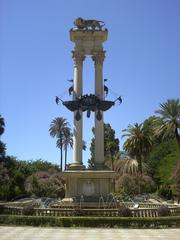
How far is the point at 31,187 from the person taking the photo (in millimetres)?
70000

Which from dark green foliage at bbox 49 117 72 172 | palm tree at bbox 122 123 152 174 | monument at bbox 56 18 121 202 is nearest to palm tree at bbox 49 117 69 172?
dark green foliage at bbox 49 117 72 172

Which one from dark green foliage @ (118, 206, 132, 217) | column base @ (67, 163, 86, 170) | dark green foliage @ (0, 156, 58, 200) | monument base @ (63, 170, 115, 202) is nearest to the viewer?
dark green foliage @ (118, 206, 132, 217)

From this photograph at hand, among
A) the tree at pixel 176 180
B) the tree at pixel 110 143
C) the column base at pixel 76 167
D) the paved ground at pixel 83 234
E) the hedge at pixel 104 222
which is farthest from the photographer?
the tree at pixel 110 143

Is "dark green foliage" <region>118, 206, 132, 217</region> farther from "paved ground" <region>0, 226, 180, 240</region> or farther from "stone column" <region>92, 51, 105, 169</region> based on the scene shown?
"stone column" <region>92, 51, 105, 169</region>

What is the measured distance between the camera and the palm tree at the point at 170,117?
6481 centimetres

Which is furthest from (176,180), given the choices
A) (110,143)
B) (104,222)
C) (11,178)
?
(110,143)

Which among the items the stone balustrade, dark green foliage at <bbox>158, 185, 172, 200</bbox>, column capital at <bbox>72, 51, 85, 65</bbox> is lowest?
the stone balustrade

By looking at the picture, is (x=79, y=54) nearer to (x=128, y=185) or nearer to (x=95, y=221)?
(x=95, y=221)

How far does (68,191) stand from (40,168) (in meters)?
61.6

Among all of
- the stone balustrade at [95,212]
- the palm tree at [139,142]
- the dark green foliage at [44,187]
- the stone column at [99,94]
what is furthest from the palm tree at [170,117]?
the stone balustrade at [95,212]

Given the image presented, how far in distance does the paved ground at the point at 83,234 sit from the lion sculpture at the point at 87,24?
2373cm

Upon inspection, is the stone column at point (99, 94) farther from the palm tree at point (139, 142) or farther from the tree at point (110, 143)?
the tree at point (110, 143)

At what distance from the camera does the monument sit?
35250 millimetres

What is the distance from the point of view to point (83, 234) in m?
21.3
